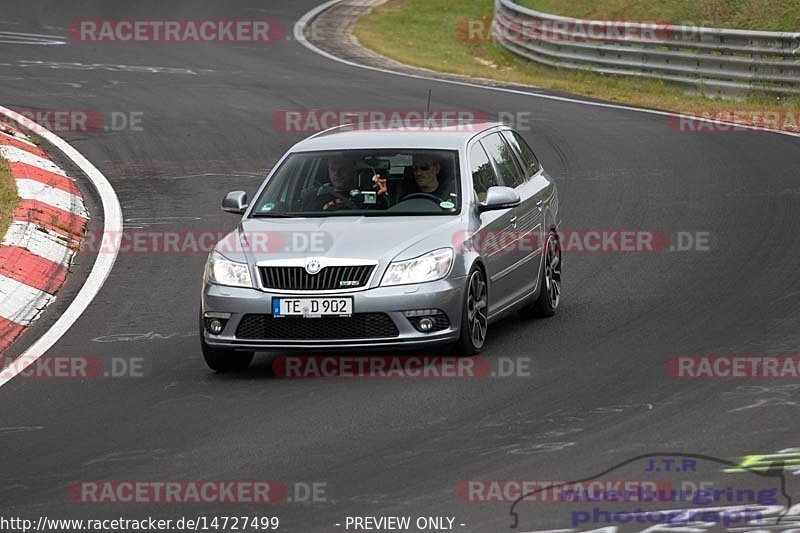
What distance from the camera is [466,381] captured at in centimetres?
983

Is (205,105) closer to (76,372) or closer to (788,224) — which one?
(788,224)

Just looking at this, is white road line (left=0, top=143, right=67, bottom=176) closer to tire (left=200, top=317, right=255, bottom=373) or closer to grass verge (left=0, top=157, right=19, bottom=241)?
grass verge (left=0, top=157, right=19, bottom=241)

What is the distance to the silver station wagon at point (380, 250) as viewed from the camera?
10.0 meters

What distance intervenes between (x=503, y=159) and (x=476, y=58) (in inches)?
861

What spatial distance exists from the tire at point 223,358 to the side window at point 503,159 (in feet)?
8.37

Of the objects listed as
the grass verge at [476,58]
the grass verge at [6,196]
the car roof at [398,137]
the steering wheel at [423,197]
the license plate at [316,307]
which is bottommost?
→ the grass verge at [476,58]

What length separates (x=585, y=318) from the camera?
11.8 metres

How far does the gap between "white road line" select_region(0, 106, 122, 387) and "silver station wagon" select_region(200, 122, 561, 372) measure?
157 cm
